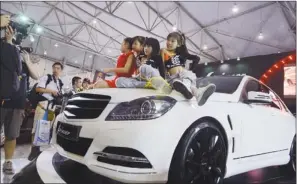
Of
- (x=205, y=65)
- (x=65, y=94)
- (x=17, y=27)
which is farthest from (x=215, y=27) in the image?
(x=17, y=27)

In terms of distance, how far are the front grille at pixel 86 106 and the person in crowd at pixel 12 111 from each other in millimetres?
447

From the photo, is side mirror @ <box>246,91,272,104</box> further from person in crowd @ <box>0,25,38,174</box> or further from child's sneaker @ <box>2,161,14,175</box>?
child's sneaker @ <box>2,161,14,175</box>

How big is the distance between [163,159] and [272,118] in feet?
4.38

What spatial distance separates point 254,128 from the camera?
173 centimetres

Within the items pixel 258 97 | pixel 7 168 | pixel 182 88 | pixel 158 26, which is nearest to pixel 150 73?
pixel 182 88

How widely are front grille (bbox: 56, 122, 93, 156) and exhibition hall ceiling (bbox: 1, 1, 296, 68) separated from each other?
1199 millimetres

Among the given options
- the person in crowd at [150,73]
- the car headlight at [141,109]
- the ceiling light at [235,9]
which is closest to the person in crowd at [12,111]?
the person in crowd at [150,73]

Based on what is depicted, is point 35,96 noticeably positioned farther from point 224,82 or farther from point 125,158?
point 224,82

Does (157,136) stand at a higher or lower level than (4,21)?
lower

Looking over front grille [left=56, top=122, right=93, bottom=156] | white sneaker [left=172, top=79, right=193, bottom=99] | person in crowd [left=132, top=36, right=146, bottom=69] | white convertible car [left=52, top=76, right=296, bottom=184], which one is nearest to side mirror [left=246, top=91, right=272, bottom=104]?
white convertible car [left=52, top=76, right=296, bottom=184]

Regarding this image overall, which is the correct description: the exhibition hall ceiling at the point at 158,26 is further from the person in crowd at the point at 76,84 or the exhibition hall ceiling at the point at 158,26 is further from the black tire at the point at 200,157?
the black tire at the point at 200,157

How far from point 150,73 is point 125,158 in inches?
31.9

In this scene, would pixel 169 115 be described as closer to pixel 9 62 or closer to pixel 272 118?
pixel 9 62

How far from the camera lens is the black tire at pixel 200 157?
3.89ft
